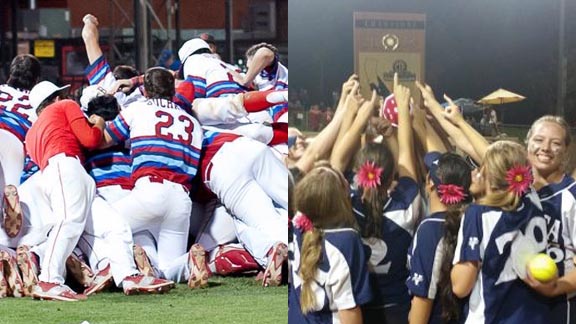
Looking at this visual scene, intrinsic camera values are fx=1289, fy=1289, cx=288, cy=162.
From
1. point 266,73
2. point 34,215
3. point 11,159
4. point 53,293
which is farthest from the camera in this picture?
point 266,73

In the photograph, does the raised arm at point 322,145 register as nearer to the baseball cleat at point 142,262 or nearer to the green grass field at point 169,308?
the green grass field at point 169,308

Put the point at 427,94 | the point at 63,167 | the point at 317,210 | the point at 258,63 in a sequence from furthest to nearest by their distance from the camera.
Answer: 1. the point at 258,63
2. the point at 63,167
3. the point at 427,94
4. the point at 317,210

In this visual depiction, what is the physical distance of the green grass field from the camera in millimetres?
6199

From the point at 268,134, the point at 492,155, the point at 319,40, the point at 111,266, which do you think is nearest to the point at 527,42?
the point at 492,155

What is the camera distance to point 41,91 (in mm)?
7832

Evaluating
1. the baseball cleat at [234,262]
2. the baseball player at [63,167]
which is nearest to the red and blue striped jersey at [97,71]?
the baseball player at [63,167]

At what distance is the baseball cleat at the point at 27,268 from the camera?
705 cm

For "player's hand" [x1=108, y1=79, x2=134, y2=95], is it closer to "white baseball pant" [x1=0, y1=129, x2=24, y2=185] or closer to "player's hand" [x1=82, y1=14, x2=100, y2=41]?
"player's hand" [x1=82, y1=14, x2=100, y2=41]

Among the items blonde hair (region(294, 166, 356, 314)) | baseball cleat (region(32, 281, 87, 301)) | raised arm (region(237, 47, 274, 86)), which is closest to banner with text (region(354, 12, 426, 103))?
blonde hair (region(294, 166, 356, 314))

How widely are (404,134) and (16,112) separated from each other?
483 centimetres

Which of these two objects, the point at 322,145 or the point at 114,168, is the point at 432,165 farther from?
the point at 114,168

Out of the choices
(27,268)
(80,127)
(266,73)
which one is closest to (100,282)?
(27,268)

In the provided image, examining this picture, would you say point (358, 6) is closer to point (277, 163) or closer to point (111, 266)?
point (111, 266)

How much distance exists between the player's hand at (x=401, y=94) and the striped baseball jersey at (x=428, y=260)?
328 millimetres
